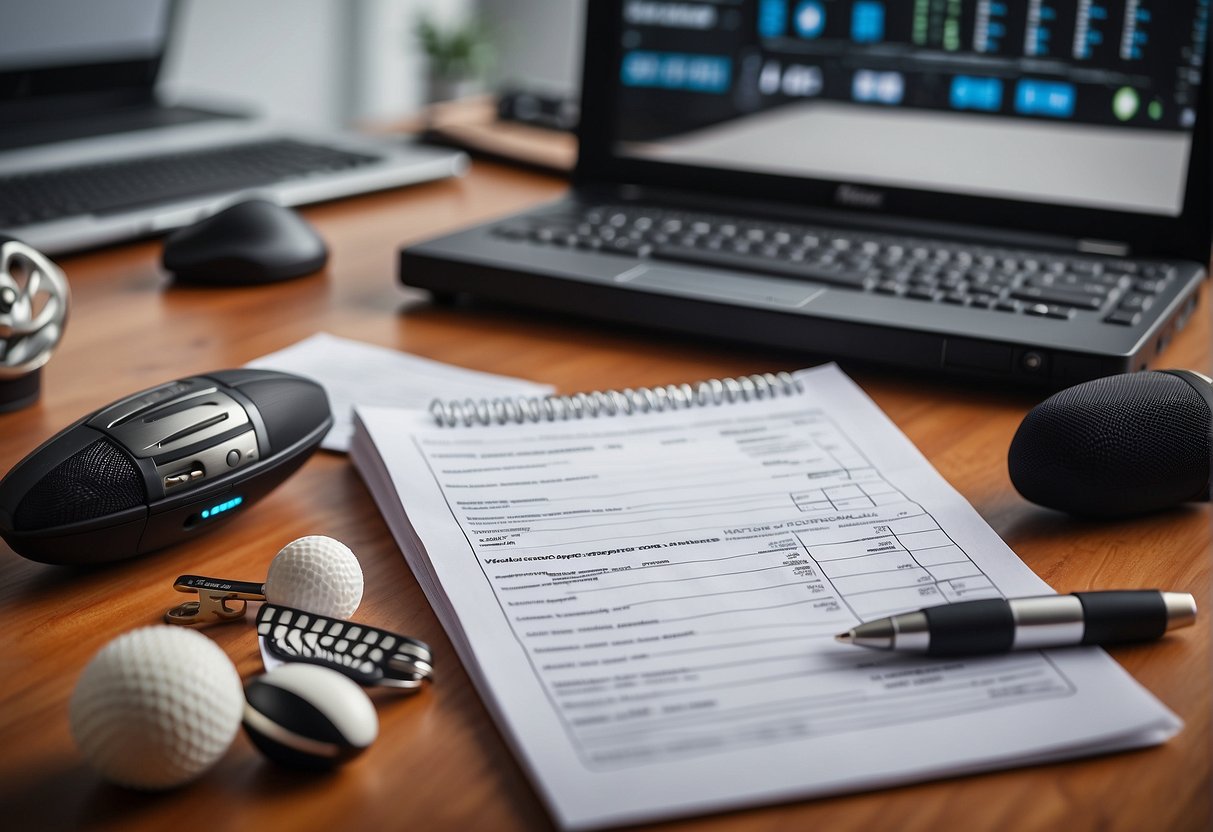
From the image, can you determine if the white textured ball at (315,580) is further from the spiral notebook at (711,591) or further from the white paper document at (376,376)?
the white paper document at (376,376)

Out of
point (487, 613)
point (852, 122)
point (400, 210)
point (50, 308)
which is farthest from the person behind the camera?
point (400, 210)

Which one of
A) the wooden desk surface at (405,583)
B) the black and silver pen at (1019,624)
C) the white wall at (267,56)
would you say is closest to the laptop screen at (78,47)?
the wooden desk surface at (405,583)

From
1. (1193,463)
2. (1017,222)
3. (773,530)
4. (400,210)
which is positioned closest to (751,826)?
(773,530)

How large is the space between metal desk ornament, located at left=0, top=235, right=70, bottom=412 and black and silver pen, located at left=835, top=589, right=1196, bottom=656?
0.49 meters

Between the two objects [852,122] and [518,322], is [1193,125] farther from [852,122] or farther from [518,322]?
[518,322]

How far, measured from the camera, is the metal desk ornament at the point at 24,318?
0.65 m

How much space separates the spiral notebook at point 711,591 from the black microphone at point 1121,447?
4 cm

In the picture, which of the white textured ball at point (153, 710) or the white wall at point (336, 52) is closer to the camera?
the white textured ball at point (153, 710)

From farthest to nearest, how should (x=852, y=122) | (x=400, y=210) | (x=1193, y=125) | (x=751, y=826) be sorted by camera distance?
1. (x=400, y=210)
2. (x=852, y=122)
3. (x=1193, y=125)
4. (x=751, y=826)

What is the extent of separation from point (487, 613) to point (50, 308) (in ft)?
1.22

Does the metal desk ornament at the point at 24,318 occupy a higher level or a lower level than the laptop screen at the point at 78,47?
lower

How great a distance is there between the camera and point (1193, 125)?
0.83m

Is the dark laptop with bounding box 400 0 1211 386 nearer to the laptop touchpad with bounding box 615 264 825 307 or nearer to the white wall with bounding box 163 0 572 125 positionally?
the laptop touchpad with bounding box 615 264 825 307

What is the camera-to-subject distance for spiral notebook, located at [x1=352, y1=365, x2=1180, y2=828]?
0.40 metres
